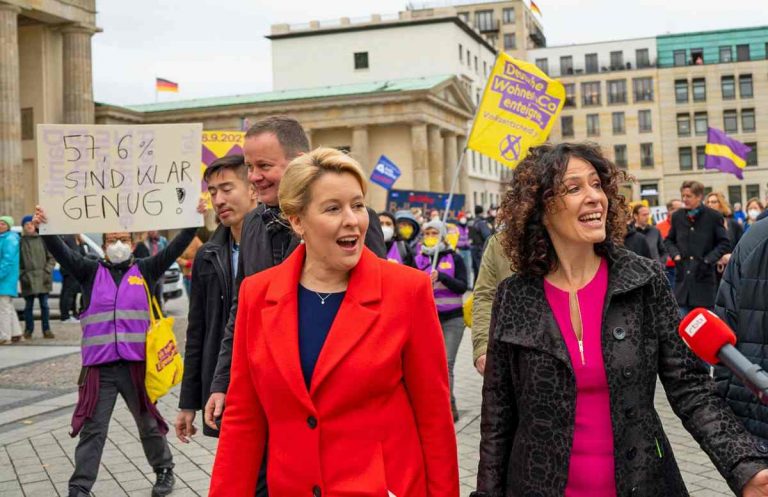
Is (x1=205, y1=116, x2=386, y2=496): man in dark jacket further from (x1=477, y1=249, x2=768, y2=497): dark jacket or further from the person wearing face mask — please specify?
the person wearing face mask

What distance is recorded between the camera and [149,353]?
19.3ft

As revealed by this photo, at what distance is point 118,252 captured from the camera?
616cm

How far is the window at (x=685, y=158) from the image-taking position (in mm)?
89000

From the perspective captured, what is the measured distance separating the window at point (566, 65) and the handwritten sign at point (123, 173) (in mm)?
92234

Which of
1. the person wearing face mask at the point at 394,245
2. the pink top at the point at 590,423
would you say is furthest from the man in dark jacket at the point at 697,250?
the pink top at the point at 590,423

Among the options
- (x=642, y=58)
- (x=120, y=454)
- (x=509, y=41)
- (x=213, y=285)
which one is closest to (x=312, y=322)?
(x=213, y=285)

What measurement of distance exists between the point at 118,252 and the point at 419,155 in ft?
169

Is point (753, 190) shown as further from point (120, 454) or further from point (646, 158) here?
point (120, 454)

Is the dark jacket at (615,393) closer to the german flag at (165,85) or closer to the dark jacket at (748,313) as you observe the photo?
the dark jacket at (748,313)

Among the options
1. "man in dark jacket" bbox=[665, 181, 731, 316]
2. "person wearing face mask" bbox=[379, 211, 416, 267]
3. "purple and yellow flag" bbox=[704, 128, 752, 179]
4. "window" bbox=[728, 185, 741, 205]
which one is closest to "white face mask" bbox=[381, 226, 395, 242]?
"person wearing face mask" bbox=[379, 211, 416, 267]

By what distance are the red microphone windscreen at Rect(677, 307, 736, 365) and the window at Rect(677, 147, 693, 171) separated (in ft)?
302

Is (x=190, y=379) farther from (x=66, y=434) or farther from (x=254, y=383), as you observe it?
(x=66, y=434)

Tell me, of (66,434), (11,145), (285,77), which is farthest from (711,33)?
(66,434)

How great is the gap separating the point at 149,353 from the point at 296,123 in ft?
8.57
